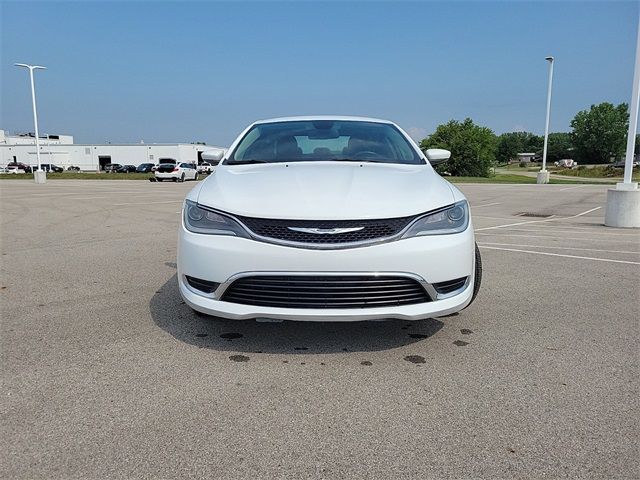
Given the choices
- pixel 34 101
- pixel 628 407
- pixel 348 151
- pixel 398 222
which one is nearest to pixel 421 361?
pixel 398 222

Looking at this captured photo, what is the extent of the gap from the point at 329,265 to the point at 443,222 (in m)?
0.79

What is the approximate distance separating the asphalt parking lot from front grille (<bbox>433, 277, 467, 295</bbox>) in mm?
432

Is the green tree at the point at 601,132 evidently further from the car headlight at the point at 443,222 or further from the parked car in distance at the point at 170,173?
the car headlight at the point at 443,222

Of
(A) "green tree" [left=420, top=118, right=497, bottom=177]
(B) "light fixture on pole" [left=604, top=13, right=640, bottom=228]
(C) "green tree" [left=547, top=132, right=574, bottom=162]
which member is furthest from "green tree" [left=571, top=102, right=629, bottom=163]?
(B) "light fixture on pole" [left=604, top=13, right=640, bottom=228]

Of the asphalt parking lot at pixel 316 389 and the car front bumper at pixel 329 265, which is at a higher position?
the car front bumper at pixel 329 265

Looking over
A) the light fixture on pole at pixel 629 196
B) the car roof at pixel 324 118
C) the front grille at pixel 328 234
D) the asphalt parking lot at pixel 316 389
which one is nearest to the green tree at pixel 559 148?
the light fixture on pole at pixel 629 196

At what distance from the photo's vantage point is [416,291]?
A: 279cm

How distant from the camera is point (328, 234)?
8.87ft

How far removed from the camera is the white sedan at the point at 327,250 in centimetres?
268

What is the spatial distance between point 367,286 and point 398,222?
0.41 meters

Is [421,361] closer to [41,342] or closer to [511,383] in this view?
[511,383]

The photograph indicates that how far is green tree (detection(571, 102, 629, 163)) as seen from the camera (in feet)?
336

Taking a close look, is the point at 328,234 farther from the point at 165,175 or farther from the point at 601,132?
the point at 601,132

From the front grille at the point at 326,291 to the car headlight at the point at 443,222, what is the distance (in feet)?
0.98
